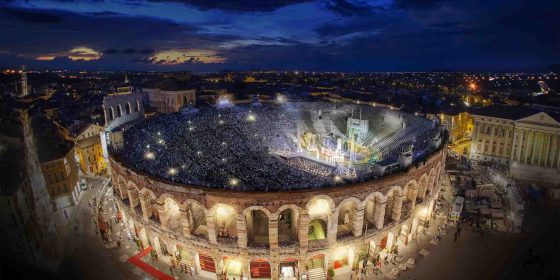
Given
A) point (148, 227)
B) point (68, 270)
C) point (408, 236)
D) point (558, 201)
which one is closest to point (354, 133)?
point (408, 236)

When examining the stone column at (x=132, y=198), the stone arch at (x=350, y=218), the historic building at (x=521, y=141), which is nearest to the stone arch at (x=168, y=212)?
the stone column at (x=132, y=198)

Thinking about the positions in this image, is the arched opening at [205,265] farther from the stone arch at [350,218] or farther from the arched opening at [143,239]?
the stone arch at [350,218]

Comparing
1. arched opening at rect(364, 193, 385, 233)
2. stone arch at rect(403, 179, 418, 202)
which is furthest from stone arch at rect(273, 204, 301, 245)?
stone arch at rect(403, 179, 418, 202)

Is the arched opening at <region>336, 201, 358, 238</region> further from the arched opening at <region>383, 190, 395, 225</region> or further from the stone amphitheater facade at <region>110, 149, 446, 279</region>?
the arched opening at <region>383, 190, 395, 225</region>

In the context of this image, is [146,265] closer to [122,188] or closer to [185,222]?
[185,222]

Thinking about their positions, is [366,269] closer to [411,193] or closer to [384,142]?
[411,193]

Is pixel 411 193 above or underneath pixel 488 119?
underneath
